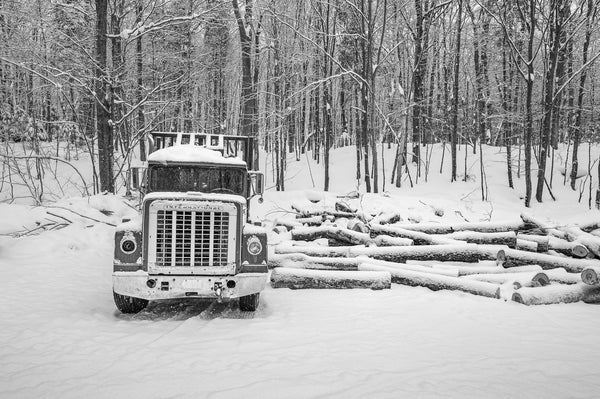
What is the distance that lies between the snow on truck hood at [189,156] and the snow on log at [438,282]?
365cm

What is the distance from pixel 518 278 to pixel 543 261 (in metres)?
1.23

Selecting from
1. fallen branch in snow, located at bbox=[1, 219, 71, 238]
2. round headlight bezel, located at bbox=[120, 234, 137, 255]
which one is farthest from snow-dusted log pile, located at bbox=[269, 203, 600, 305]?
fallen branch in snow, located at bbox=[1, 219, 71, 238]

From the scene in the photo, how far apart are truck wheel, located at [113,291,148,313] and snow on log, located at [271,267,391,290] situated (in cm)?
255

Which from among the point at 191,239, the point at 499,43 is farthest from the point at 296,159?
the point at 191,239

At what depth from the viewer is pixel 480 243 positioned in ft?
33.8

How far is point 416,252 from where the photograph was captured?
9.20 m

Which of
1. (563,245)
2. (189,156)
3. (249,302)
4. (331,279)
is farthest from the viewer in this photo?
(563,245)

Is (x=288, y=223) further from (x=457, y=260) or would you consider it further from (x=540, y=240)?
(x=540, y=240)

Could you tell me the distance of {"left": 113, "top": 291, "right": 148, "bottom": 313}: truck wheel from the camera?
625 centimetres

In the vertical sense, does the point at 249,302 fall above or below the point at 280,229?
below

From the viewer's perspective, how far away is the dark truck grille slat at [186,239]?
6.03 m

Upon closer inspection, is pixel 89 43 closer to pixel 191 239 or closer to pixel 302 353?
pixel 191 239

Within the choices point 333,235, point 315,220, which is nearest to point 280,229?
point 315,220

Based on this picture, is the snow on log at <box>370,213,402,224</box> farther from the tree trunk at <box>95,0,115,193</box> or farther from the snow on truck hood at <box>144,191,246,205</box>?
the tree trunk at <box>95,0,115,193</box>
